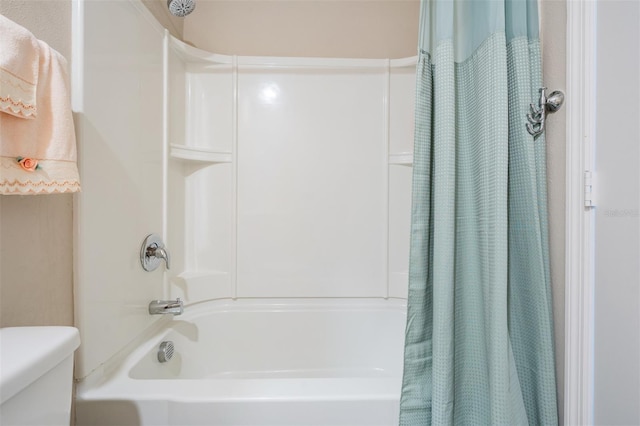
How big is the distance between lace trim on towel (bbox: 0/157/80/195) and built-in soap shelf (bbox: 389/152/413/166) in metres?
1.44

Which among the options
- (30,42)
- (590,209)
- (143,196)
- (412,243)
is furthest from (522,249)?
(143,196)

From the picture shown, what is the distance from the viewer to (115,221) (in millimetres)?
1066

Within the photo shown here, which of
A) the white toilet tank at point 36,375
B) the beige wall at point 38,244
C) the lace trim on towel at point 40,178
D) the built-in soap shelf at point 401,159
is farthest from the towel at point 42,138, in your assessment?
the built-in soap shelf at point 401,159

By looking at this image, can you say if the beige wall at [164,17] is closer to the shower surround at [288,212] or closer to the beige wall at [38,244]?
the shower surround at [288,212]

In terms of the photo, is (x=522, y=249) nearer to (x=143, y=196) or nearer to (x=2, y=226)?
(x=2, y=226)

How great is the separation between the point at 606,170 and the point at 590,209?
0.09m

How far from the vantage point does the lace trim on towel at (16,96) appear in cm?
59

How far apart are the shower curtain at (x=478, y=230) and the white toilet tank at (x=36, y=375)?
0.78 meters

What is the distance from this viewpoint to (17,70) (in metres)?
0.62

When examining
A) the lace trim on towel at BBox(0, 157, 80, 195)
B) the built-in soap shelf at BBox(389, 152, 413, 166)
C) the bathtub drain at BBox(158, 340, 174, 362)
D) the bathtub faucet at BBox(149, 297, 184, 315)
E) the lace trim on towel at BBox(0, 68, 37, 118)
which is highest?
the built-in soap shelf at BBox(389, 152, 413, 166)

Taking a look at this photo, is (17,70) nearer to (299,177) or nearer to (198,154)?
(198,154)

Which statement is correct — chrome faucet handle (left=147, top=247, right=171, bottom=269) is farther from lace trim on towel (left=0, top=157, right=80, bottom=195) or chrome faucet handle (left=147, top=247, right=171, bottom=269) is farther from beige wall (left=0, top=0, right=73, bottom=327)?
lace trim on towel (left=0, top=157, right=80, bottom=195)

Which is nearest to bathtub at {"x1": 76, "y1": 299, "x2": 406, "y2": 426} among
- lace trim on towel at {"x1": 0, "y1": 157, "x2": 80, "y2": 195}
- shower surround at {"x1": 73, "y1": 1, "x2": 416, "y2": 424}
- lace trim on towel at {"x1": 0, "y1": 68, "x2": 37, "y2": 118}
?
shower surround at {"x1": 73, "y1": 1, "x2": 416, "y2": 424}

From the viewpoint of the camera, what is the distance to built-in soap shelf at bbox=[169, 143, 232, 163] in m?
1.56
